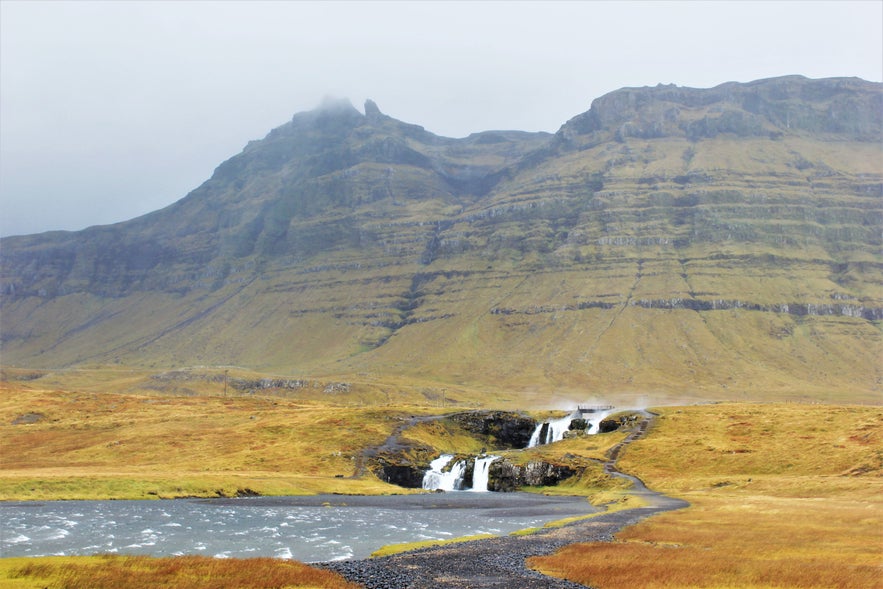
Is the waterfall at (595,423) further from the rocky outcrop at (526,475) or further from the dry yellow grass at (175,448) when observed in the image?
the dry yellow grass at (175,448)

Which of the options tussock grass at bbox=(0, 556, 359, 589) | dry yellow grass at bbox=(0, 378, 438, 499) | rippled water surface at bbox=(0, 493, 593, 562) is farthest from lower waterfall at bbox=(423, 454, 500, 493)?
tussock grass at bbox=(0, 556, 359, 589)

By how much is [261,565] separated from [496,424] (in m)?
130

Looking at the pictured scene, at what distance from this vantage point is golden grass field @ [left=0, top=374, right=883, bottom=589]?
129 ft

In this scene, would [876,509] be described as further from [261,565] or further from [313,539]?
[261,565]

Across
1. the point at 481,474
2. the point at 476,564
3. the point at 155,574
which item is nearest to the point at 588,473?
the point at 481,474

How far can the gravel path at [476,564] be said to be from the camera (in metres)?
38.0

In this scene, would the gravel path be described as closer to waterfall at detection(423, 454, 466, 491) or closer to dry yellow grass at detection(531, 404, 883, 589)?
dry yellow grass at detection(531, 404, 883, 589)

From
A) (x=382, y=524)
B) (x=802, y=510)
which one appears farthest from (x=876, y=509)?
(x=382, y=524)

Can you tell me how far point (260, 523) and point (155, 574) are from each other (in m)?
35.1

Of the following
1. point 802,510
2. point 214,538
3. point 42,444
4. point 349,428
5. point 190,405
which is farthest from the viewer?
point 190,405

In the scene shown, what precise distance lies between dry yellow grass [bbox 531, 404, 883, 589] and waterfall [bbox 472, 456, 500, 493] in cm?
2223

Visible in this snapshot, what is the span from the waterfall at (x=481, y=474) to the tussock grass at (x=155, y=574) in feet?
277

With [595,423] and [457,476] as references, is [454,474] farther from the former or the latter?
[595,423]

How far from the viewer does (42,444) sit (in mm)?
133250
